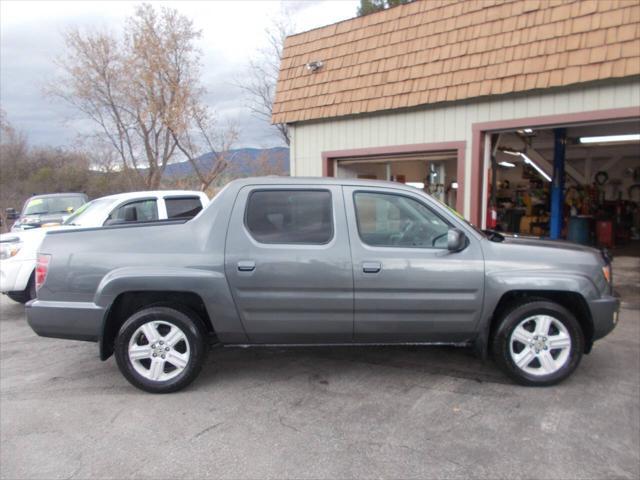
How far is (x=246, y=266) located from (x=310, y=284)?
0.54 metres

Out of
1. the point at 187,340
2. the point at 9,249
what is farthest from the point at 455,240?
the point at 9,249

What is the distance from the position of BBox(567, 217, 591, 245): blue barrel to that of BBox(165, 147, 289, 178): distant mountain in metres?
15.9

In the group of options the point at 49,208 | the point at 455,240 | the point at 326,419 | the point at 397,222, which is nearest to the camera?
the point at 326,419

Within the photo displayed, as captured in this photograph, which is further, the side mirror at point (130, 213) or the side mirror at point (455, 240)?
the side mirror at point (130, 213)

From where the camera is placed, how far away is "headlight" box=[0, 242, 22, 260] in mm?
6109

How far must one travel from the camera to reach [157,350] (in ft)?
12.6

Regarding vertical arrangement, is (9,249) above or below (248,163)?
below

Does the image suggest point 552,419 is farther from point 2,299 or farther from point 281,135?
point 281,135

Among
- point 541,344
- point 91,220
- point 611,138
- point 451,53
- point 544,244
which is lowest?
point 541,344

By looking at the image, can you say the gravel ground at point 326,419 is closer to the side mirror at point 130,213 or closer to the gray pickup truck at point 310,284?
the gray pickup truck at point 310,284

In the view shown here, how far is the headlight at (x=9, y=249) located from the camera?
20.0 ft

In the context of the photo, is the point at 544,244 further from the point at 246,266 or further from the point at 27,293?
the point at 27,293

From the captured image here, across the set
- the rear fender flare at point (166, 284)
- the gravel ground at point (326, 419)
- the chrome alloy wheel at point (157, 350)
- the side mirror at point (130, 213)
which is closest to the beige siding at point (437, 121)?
the gravel ground at point (326, 419)

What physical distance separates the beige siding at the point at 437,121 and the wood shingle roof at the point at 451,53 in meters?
0.28
